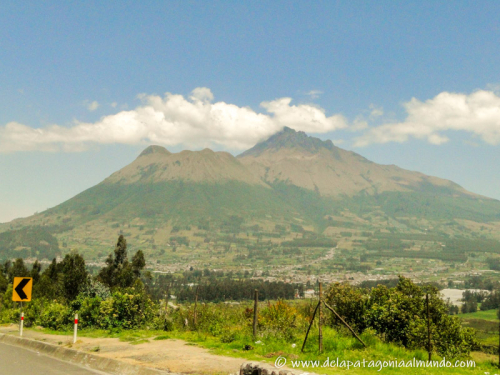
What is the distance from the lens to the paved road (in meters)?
12.8

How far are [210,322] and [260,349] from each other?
7.57 m

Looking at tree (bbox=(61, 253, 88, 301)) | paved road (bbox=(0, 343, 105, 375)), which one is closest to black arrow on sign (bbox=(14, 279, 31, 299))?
paved road (bbox=(0, 343, 105, 375))

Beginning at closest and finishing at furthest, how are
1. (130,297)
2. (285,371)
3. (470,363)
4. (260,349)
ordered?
(285,371), (470,363), (260,349), (130,297)

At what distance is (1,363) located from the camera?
14.1 m

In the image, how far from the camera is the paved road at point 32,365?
12.8 metres

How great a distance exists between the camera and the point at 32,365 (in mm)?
13969

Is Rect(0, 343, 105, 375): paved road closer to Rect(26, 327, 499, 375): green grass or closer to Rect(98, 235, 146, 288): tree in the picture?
Rect(26, 327, 499, 375): green grass

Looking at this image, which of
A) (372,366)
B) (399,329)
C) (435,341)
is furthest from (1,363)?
(435,341)

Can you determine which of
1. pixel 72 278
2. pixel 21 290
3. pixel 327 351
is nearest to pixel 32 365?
pixel 21 290

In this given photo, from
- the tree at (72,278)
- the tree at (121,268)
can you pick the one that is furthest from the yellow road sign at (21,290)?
the tree at (121,268)

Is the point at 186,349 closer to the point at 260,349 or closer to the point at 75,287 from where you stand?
the point at 260,349

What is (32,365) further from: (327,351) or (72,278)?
(72,278)

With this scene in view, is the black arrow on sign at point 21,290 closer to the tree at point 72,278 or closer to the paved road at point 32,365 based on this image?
the paved road at point 32,365

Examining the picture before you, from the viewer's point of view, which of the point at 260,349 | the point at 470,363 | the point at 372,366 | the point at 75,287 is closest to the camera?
the point at 372,366
